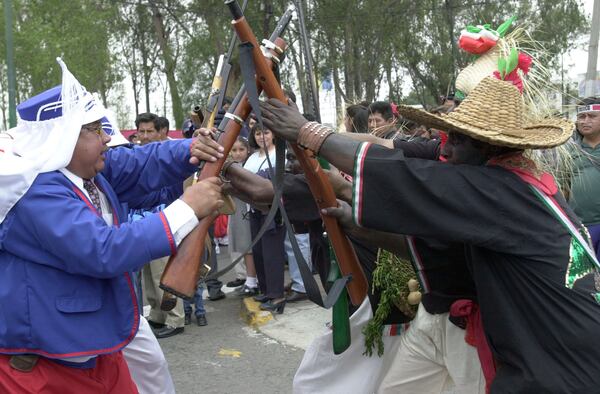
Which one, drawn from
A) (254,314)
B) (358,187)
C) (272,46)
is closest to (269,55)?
(272,46)

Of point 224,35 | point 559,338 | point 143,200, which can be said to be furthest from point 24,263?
point 224,35

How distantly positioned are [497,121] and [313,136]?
669mm

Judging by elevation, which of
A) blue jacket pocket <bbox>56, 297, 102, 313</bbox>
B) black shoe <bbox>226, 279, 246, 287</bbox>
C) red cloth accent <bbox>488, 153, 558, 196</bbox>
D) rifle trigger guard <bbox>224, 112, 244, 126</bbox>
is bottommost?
black shoe <bbox>226, 279, 246, 287</bbox>

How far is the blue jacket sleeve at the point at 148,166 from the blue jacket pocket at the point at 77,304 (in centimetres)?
73

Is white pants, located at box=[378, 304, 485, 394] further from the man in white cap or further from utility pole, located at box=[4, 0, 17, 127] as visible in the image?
utility pole, located at box=[4, 0, 17, 127]

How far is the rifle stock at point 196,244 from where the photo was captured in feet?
8.08

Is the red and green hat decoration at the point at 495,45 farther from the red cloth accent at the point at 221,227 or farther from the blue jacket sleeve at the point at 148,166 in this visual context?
the red cloth accent at the point at 221,227

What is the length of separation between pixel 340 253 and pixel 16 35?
66.0 feet

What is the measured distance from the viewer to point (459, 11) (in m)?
25.3

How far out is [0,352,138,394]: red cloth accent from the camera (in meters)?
2.58

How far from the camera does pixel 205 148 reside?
110 inches

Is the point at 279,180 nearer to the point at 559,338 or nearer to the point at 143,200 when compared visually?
the point at 143,200

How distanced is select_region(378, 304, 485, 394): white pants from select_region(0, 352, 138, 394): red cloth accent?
1.39 m

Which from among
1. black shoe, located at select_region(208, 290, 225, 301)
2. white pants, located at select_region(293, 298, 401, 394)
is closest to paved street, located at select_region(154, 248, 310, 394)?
black shoe, located at select_region(208, 290, 225, 301)
